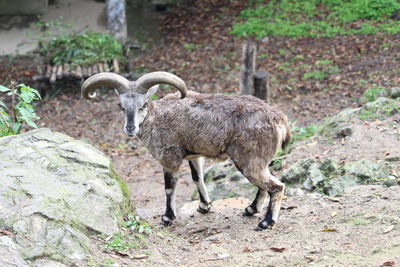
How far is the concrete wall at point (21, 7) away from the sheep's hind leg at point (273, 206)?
14.7 metres

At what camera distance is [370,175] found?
8.83 metres

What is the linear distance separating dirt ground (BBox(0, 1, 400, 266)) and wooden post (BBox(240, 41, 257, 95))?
137 centimetres

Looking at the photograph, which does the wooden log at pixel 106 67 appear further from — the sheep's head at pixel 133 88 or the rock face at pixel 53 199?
the rock face at pixel 53 199

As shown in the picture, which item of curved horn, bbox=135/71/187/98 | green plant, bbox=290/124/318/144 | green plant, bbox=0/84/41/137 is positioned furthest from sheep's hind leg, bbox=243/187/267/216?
green plant, bbox=0/84/41/137

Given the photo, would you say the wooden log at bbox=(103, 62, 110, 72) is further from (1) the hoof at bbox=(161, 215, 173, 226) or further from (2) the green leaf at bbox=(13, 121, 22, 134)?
(1) the hoof at bbox=(161, 215, 173, 226)

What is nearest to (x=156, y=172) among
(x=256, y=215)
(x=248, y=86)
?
(x=248, y=86)

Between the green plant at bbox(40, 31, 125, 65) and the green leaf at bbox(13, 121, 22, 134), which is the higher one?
the green leaf at bbox(13, 121, 22, 134)

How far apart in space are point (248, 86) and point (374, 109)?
3.15m

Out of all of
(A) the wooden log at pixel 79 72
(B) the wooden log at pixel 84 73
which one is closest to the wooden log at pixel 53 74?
(A) the wooden log at pixel 79 72

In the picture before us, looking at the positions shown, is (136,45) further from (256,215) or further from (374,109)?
(256,215)

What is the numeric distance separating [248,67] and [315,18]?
6.72m

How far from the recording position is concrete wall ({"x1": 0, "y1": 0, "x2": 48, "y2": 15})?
66.6ft

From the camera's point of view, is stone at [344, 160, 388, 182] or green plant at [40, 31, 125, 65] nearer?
stone at [344, 160, 388, 182]

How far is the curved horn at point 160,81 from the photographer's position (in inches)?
318
